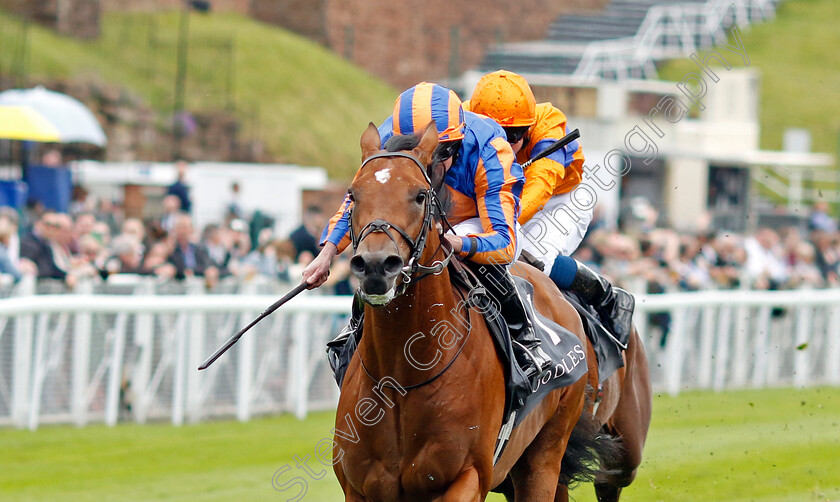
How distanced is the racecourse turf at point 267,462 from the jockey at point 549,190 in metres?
1.78

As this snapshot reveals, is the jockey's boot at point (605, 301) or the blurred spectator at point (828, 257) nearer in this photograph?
the jockey's boot at point (605, 301)

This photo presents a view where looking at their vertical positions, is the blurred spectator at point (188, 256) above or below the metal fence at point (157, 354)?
above

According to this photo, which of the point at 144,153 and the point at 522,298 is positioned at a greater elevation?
the point at 522,298

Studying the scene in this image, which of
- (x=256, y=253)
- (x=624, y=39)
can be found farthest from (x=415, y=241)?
(x=624, y=39)

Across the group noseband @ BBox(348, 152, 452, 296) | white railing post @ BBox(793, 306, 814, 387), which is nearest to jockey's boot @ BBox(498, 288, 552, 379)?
noseband @ BBox(348, 152, 452, 296)

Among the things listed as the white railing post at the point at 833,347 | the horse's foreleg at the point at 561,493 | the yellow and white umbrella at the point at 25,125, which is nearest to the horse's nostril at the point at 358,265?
the horse's foreleg at the point at 561,493

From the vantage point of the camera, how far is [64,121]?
42.1ft

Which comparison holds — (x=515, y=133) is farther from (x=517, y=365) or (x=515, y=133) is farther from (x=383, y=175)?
(x=383, y=175)

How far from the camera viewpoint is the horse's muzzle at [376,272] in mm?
3777

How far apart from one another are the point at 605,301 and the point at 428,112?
2.02 metres

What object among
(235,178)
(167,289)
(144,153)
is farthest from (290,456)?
(144,153)

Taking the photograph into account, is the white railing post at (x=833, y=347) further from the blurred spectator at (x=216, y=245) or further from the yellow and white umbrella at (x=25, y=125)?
the yellow and white umbrella at (x=25, y=125)

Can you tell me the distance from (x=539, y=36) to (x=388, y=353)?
1500 inches

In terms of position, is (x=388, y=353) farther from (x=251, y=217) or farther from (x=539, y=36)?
(x=539, y=36)
